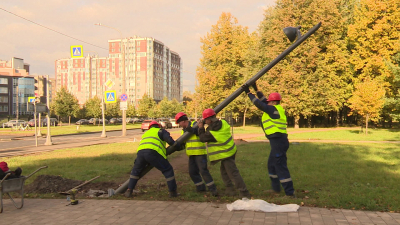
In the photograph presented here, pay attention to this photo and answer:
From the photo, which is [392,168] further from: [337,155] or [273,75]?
[273,75]

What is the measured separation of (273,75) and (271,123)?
31300 mm

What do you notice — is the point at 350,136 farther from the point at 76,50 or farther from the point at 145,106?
the point at 145,106

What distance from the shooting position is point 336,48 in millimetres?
36500

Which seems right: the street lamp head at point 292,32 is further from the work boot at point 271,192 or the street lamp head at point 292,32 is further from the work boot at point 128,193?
the work boot at point 128,193

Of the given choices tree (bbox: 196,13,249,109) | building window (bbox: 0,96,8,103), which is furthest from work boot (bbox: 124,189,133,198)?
building window (bbox: 0,96,8,103)

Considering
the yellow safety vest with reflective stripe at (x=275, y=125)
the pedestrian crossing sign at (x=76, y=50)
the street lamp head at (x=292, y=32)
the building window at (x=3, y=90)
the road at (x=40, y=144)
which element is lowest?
the road at (x=40, y=144)

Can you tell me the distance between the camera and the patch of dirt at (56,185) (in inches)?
310

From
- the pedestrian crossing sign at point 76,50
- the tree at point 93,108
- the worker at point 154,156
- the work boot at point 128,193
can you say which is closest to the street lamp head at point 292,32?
the worker at point 154,156

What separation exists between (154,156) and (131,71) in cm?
13815

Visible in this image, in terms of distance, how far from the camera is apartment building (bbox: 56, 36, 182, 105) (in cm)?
13750

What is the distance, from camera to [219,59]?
44.5m

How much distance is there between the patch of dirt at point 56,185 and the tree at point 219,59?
35905mm

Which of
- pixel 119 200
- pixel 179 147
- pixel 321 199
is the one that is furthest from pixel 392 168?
pixel 119 200

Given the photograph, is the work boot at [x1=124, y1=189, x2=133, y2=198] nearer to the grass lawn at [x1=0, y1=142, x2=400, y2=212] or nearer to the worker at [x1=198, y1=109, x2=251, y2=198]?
the grass lawn at [x1=0, y1=142, x2=400, y2=212]
